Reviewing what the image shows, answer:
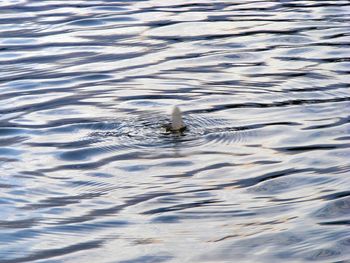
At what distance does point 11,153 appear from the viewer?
733 cm

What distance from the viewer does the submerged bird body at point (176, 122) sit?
24.6ft

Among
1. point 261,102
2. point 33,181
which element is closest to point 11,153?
point 33,181

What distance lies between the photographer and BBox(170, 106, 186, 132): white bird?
7.50m

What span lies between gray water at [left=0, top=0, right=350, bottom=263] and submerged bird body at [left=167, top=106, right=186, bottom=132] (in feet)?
0.19

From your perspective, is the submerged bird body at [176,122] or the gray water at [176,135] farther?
the submerged bird body at [176,122]

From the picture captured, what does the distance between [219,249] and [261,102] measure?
9.47ft

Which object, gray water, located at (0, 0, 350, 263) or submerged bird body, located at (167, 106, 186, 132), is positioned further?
submerged bird body, located at (167, 106, 186, 132)

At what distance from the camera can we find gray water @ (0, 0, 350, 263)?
19.2 feet

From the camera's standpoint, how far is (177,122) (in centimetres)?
761

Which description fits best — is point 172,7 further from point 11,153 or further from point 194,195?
point 194,195

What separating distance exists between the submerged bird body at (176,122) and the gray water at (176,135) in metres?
0.06

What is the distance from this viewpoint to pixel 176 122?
761 cm

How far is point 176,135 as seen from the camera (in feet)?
24.9

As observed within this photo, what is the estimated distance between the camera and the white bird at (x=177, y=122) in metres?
7.50
